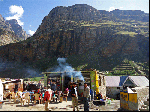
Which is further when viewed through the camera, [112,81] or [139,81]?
[112,81]

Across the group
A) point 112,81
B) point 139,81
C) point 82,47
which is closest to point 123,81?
point 112,81

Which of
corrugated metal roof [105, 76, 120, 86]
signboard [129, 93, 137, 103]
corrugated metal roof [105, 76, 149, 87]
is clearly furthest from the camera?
corrugated metal roof [105, 76, 120, 86]

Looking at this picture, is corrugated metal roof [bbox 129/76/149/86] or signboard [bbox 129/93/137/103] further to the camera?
corrugated metal roof [bbox 129/76/149/86]

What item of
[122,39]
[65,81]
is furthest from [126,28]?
[65,81]

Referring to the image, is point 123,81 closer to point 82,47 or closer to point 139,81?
point 139,81

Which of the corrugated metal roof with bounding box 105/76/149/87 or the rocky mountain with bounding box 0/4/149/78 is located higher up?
the rocky mountain with bounding box 0/4/149/78

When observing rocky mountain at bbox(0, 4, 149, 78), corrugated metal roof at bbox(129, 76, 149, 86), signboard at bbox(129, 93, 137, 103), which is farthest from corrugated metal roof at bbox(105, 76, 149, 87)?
rocky mountain at bbox(0, 4, 149, 78)

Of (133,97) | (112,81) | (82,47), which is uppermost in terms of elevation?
(82,47)

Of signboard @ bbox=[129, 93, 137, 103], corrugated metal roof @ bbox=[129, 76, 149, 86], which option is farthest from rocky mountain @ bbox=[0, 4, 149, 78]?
signboard @ bbox=[129, 93, 137, 103]

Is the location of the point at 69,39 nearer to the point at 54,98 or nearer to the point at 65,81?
the point at 65,81

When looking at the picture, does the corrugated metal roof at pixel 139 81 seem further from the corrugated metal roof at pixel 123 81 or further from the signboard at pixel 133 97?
the signboard at pixel 133 97

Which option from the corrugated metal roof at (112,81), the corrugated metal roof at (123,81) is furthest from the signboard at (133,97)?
the corrugated metal roof at (112,81)

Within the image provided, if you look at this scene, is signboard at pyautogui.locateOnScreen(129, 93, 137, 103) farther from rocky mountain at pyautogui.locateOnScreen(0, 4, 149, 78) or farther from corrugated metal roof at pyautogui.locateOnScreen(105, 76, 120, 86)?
rocky mountain at pyautogui.locateOnScreen(0, 4, 149, 78)

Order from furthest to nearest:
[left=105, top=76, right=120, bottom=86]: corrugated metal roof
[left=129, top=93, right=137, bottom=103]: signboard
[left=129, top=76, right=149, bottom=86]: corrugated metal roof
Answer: [left=105, top=76, right=120, bottom=86]: corrugated metal roof → [left=129, top=76, right=149, bottom=86]: corrugated metal roof → [left=129, top=93, right=137, bottom=103]: signboard
